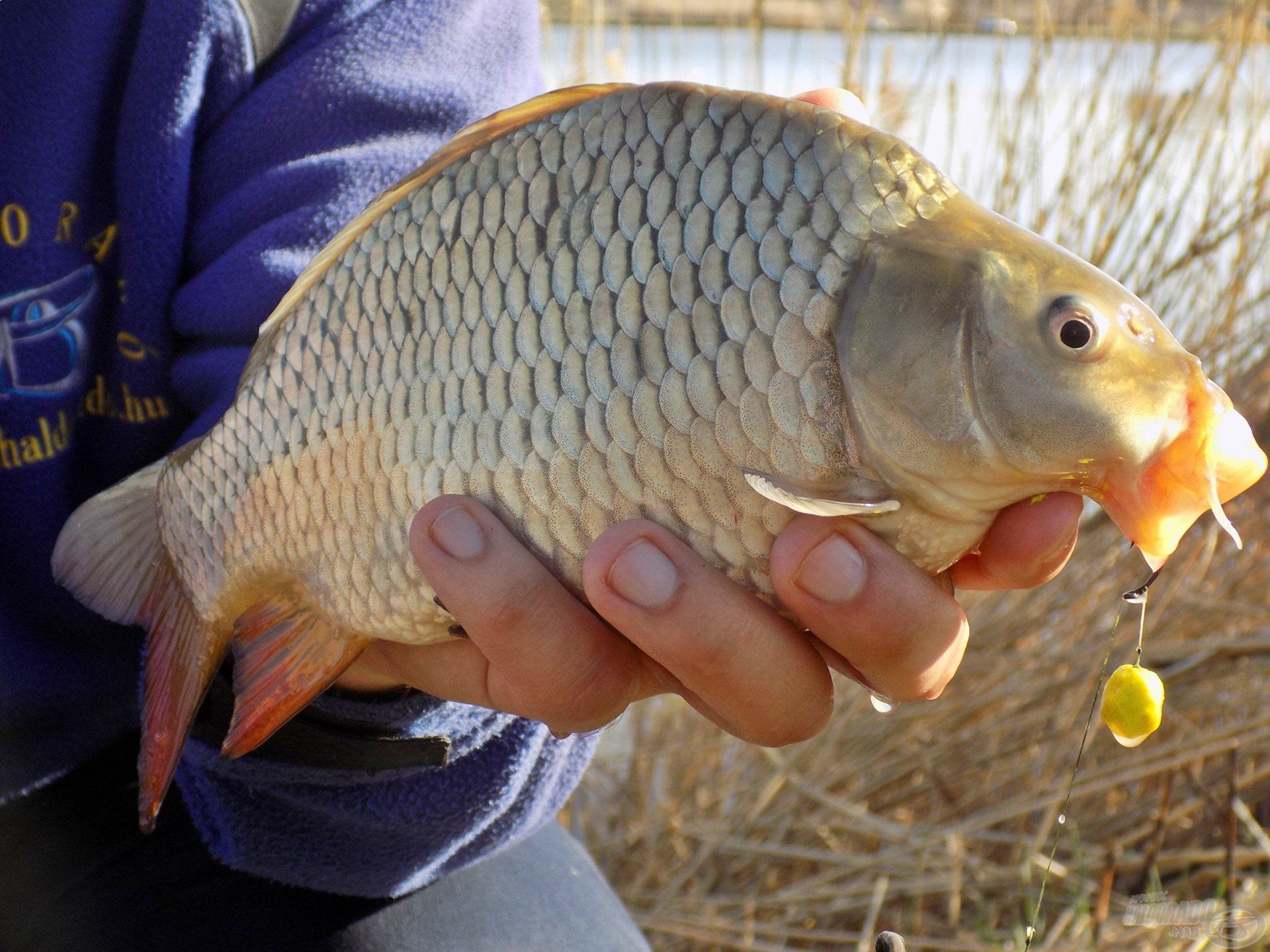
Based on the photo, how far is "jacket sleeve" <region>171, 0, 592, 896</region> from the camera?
0.94 metres

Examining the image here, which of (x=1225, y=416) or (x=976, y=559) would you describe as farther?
(x=976, y=559)

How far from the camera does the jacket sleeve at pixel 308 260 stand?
940 mm

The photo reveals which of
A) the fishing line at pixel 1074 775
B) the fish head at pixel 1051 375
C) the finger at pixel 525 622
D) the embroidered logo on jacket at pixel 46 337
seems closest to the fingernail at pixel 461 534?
the finger at pixel 525 622

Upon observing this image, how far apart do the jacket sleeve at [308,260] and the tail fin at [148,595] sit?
0.40ft

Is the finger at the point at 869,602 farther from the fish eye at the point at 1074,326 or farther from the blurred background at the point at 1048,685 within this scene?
the blurred background at the point at 1048,685

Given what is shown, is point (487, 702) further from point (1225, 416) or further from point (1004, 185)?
point (1004, 185)

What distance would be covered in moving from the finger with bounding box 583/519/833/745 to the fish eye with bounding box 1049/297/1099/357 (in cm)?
22

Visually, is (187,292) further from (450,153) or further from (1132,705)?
(1132,705)

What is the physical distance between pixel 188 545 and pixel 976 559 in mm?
529

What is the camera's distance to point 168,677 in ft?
2.64

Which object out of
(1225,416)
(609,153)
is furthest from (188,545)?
(1225,416)

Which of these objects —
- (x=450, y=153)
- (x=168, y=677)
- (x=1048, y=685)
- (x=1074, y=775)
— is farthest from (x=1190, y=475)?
(x=1048, y=685)

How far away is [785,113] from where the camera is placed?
580 millimetres

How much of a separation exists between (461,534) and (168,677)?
0.31 m
